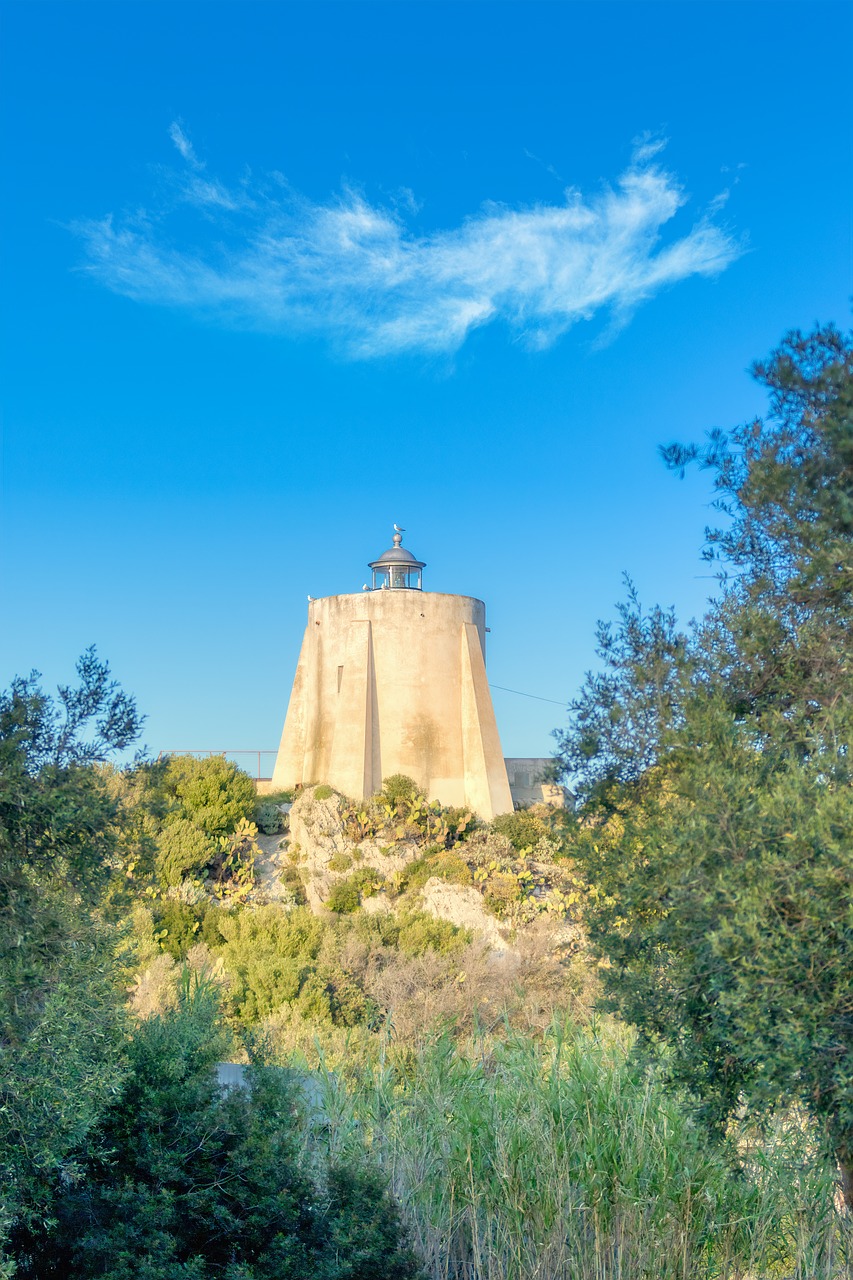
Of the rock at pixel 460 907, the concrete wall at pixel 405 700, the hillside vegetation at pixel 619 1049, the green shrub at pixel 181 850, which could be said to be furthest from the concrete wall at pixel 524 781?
the hillside vegetation at pixel 619 1049

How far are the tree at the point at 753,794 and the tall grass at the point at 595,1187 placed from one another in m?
0.71

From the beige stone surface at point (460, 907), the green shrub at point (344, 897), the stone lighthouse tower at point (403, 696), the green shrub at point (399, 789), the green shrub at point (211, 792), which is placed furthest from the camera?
the stone lighthouse tower at point (403, 696)

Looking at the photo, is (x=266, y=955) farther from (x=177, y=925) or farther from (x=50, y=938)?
(x=50, y=938)

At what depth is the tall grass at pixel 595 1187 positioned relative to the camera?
494 cm

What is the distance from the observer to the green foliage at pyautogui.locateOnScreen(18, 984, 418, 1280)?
15.1 ft

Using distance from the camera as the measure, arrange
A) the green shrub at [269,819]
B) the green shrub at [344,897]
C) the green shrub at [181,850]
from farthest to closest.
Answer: the green shrub at [269,819] → the green shrub at [181,850] → the green shrub at [344,897]

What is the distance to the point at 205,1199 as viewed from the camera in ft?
15.7

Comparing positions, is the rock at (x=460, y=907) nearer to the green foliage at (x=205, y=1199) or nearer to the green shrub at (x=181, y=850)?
the green shrub at (x=181, y=850)

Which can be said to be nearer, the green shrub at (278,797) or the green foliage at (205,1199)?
the green foliage at (205,1199)

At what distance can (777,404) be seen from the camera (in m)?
4.90

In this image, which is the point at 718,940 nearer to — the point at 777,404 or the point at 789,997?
the point at 789,997

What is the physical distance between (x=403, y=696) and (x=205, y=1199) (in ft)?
67.7

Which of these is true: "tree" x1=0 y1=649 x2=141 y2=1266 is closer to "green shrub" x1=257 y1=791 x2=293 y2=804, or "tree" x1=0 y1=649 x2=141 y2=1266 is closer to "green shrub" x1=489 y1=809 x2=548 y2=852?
"green shrub" x1=489 y1=809 x2=548 y2=852

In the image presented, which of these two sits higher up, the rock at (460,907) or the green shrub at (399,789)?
the green shrub at (399,789)
